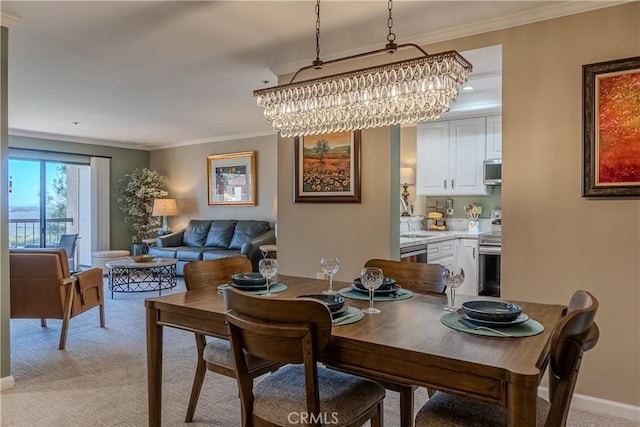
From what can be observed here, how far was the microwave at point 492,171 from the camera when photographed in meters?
4.91

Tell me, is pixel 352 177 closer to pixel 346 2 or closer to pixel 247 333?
pixel 346 2

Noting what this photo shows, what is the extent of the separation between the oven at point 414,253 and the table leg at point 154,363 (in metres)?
2.29

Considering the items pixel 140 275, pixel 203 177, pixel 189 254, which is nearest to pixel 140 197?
pixel 203 177

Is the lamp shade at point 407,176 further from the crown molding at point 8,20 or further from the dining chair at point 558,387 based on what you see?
the crown molding at point 8,20

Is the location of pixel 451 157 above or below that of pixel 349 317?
above

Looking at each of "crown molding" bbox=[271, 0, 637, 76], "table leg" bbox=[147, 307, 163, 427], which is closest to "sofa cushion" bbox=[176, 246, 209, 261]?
"crown molding" bbox=[271, 0, 637, 76]

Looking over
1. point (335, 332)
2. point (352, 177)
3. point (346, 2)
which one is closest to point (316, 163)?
point (352, 177)

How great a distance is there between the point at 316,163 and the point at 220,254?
10.7 ft

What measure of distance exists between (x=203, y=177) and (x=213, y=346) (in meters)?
6.19

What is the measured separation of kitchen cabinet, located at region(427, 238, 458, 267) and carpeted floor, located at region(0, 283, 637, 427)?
1.78 m

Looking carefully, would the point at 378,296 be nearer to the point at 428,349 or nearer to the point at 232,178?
the point at 428,349

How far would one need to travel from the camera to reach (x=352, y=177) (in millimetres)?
3396

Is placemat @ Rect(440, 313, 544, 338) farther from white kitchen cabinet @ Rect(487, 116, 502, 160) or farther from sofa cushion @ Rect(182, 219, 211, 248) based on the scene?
sofa cushion @ Rect(182, 219, 211, 248)

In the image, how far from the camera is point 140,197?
809 centimetres
